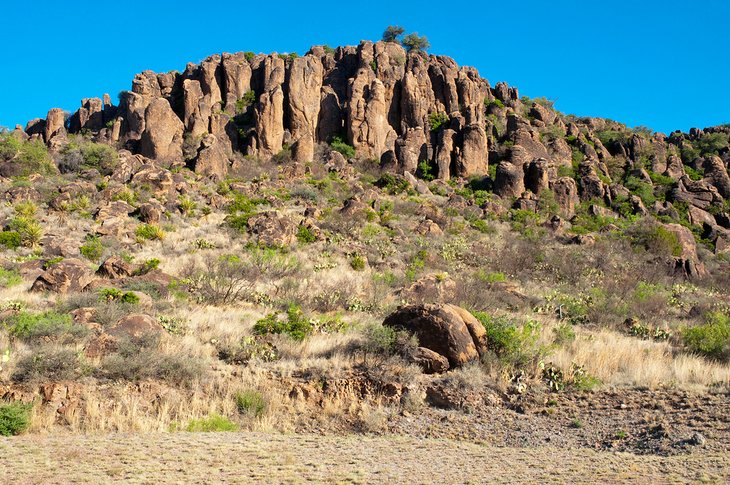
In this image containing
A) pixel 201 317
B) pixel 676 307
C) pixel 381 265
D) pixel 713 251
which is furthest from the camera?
pixel 713 251

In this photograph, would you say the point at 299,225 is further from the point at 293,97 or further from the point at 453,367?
the point at 293,97

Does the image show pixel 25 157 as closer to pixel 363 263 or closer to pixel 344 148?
pixel 344 148

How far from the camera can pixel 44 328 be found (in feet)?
27.6

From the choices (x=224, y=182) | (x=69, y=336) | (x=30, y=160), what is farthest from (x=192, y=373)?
(x=30, y=160)

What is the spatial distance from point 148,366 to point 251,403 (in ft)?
5.43

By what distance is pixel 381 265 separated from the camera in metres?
19.7

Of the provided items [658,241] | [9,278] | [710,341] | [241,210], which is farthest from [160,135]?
[710,341]

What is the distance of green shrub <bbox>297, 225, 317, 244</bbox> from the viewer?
2211 cm

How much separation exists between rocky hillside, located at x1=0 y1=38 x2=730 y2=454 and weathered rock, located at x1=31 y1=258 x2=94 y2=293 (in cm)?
6

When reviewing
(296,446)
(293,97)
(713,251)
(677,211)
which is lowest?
(296,446)

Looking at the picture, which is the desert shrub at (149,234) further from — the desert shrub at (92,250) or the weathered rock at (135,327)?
the weathered rock at (135,327)

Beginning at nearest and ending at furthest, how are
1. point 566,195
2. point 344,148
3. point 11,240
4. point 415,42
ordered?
point 11,240
point 566,195
point 344,148
point 415,42

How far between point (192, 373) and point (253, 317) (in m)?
3.71

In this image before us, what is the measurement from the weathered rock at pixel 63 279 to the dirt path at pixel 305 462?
752cm
